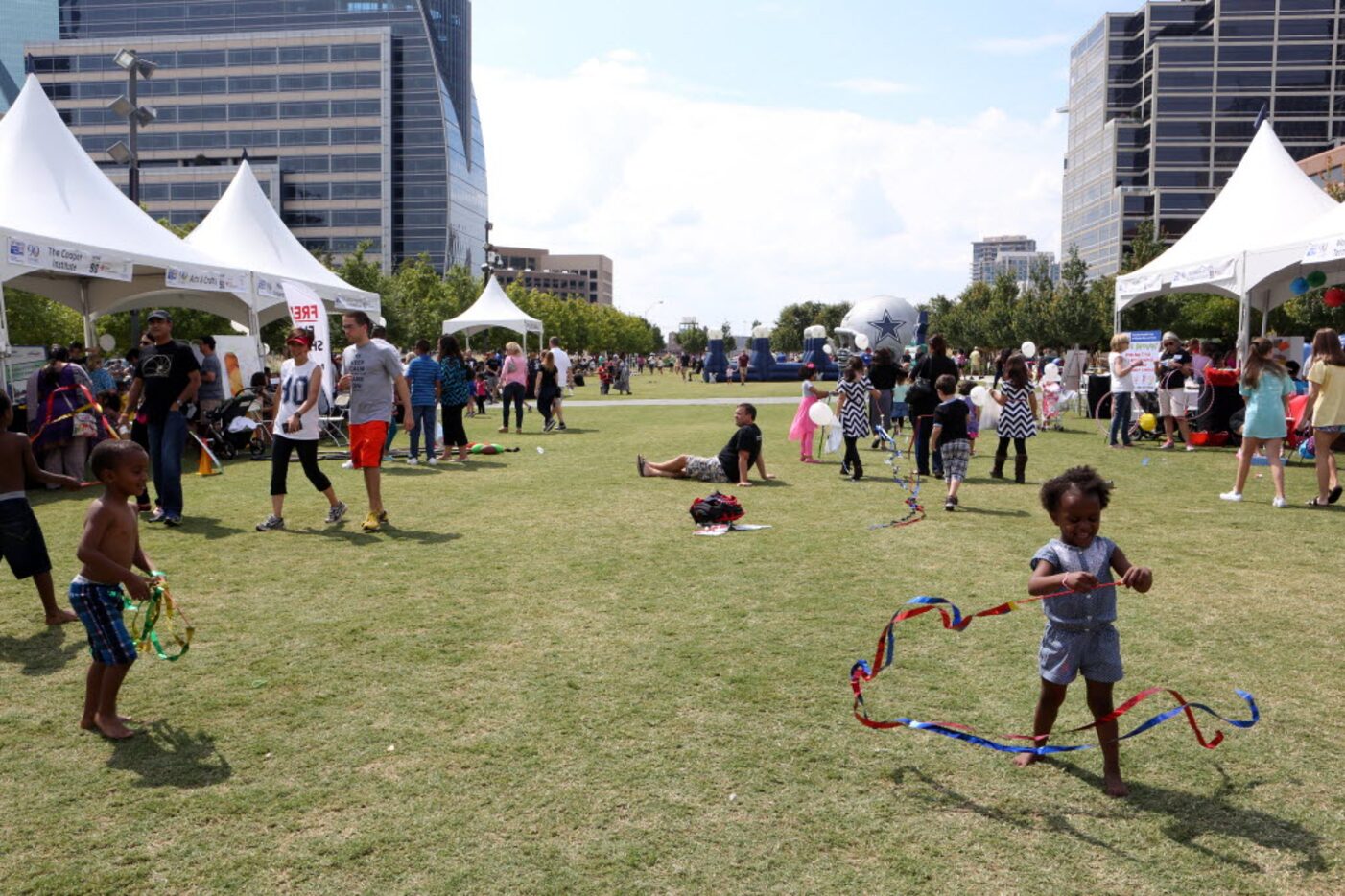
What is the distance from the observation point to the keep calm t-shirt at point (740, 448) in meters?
12.0

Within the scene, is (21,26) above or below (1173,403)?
above

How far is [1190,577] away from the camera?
23.2ft

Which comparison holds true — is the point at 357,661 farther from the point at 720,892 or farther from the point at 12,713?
the point at 720,892

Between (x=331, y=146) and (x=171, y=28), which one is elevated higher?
(x=171, y=28)

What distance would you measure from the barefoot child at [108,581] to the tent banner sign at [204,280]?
1231 centimetres

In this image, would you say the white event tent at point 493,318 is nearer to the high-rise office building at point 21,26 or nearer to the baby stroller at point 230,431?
the baby stroller at point 230,431

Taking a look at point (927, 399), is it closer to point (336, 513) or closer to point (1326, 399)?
point (1326, 399)

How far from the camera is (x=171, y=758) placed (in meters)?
3.98

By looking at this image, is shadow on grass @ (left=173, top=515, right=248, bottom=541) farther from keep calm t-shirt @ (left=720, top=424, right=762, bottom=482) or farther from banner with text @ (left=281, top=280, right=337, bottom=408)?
banner with text @ (left=281, top=280, right=337, bottom=408)

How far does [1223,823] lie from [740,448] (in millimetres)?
8850

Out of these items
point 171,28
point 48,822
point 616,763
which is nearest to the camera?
point 48,822

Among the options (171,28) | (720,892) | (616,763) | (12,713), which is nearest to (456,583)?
(12,713)

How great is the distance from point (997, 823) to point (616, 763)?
1421 millimetres

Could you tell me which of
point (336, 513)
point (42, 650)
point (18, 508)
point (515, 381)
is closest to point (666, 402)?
point (515, 381)
